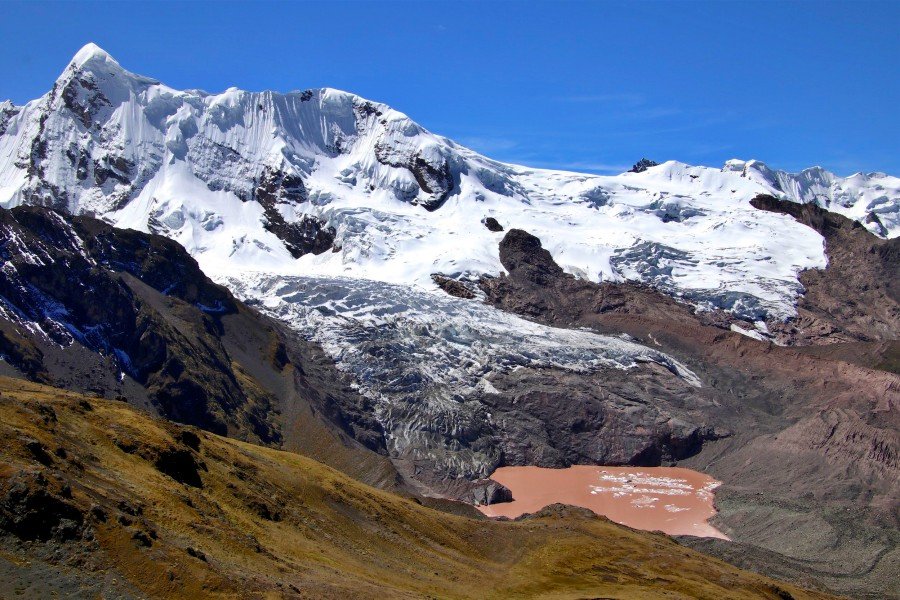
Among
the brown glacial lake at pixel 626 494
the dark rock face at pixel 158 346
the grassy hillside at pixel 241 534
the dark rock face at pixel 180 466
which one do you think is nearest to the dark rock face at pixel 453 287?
the dark rock face at pixel 158 346

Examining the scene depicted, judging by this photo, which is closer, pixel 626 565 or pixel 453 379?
pixel 626 565

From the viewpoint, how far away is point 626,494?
125 meters

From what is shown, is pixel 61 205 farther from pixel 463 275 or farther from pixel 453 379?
pixel 453 379

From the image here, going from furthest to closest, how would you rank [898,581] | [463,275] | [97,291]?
[463,275]
[97,291]
[898,581]

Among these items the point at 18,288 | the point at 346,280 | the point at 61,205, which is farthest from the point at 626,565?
the point at 61,205

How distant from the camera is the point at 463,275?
184 meters

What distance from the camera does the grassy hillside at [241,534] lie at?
3709 cm

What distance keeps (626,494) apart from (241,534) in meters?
85.2

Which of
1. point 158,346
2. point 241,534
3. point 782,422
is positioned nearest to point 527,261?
point 782,422

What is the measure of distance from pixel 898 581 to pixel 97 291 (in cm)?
9142

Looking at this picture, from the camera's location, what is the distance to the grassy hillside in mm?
37094

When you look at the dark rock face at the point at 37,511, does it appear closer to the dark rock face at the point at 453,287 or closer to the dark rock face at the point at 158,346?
the dark rock face at the point at 158,346

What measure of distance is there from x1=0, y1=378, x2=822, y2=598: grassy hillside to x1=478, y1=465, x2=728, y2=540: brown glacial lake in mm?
32898

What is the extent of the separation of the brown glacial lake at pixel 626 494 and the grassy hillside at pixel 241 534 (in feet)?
108
